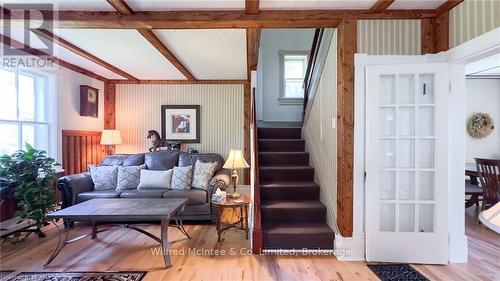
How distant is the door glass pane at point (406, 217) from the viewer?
2750 millimetres

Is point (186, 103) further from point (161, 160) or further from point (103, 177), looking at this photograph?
point (103, 177)

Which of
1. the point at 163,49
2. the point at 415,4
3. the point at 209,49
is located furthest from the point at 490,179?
the point at 163,49

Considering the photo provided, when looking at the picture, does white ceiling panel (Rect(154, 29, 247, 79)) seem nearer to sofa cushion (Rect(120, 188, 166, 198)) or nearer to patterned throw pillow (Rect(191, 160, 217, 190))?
patterned throw pillow (Rect(191, 160, 217, 190))

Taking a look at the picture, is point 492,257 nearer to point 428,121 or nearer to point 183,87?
point 428,121

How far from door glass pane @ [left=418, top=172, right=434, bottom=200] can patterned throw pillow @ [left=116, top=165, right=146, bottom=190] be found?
3.84 metres

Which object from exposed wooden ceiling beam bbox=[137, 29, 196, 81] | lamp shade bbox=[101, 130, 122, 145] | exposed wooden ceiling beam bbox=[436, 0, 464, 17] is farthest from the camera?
lamp shade bbox=[101, 130, 122, 145]

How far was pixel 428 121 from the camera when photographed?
2.72 m

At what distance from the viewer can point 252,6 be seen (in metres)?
2.54

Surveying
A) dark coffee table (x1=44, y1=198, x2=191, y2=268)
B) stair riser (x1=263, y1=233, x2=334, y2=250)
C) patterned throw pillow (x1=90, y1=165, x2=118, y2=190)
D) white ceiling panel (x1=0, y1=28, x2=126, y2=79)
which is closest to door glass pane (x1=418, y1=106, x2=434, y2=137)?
stair riser (x1=263, y1=233, x2=334, y2=250)

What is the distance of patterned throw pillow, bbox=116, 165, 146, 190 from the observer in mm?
4235

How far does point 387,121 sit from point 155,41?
2774 millimetres

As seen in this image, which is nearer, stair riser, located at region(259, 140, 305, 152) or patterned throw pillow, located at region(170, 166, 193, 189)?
patterned throw pillow, located at region(170, 166, 193, 189)

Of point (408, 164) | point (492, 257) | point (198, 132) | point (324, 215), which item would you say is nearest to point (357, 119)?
point (408, 164)

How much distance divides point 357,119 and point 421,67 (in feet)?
2.57
